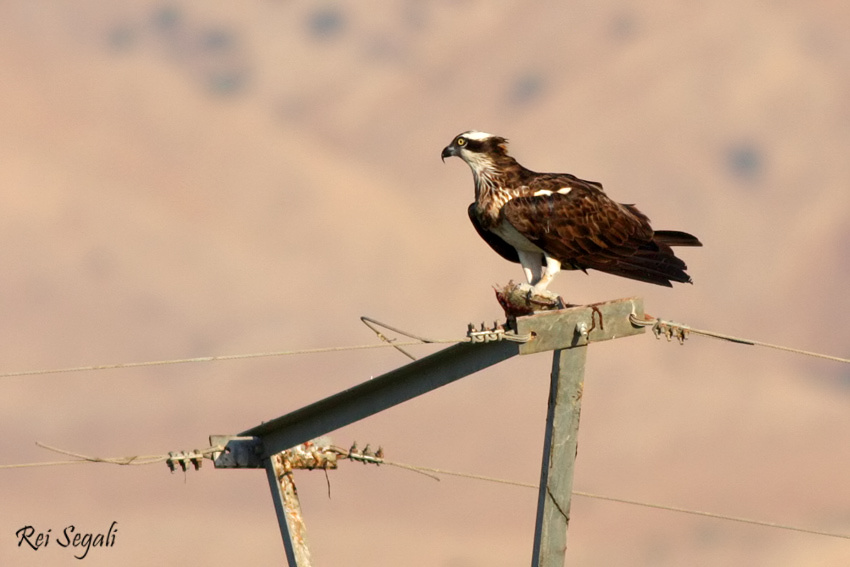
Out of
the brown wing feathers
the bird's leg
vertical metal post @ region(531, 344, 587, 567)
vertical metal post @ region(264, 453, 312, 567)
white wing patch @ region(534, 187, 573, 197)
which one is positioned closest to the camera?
vertical metal post @ region(531, 344, 587, 567)

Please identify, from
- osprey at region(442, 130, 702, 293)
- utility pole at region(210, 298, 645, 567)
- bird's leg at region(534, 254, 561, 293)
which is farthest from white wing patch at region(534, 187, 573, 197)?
utility pole at region(210, 298, 645, 567)

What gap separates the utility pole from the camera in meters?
7.85

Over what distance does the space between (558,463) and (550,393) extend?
42cm

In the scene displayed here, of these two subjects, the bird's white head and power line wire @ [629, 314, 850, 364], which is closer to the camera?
power line wire @ [629, 314, 850, 364]

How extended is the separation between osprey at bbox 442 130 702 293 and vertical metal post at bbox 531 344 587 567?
3079 millimetres

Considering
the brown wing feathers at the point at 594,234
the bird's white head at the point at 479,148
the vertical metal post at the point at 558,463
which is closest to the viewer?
the vertical metal post at the point at 558,463

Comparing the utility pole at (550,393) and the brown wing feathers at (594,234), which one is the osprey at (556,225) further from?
the utility pole at (550,393)

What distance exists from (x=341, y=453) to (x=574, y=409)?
2.18 meters

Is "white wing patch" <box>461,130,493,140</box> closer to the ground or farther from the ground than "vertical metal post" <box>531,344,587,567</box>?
farther from the ground

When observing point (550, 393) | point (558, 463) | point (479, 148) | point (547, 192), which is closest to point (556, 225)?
point (547, 192)

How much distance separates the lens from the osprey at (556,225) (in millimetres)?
11289

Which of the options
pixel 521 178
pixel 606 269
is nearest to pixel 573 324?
pixel 606 269

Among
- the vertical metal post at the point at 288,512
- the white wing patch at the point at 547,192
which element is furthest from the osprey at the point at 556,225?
the vertical metal post at the point at 288,512

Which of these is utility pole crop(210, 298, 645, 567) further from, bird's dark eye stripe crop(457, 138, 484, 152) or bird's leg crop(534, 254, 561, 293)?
bird's dark eye stripe crop(457, 138, 484, 152)
